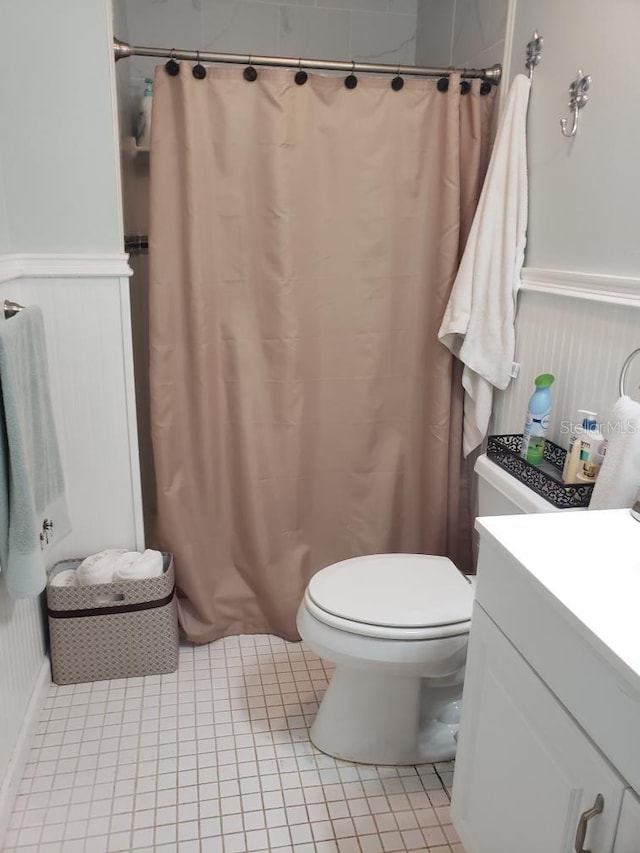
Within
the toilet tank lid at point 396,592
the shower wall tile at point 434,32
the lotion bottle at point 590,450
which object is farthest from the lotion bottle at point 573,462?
the shower wall tile at point 434,32

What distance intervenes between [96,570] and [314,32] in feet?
6.49

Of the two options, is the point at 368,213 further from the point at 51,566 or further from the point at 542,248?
the point at 51,566

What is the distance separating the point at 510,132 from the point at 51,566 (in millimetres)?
1801

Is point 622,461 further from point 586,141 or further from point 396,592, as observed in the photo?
point 586,141

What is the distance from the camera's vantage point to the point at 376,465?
2.17 metres

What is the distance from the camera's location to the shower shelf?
4.77ft

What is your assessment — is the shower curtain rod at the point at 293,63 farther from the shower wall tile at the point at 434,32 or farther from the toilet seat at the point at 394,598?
the toilet seat at the point at 394,598

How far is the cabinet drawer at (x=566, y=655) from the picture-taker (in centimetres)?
81

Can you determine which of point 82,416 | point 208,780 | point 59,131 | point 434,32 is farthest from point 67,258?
point 434,32

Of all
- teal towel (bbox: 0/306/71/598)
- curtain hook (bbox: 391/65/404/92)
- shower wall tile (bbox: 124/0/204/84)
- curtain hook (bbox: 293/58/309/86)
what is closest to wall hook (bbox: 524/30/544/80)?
curtain hook (bbox: 391/65/404/92)

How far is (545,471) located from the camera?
5.19ft

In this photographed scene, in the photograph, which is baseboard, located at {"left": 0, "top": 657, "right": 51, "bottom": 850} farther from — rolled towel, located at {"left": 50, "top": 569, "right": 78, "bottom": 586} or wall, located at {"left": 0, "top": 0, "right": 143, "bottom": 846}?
rolled towel, located at {"left": 50, "top": 569, "right": 78, "bottom": 586}

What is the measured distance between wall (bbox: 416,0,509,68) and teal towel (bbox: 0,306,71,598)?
1.48m

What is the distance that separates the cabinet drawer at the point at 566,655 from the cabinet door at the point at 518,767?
2 centimetres
